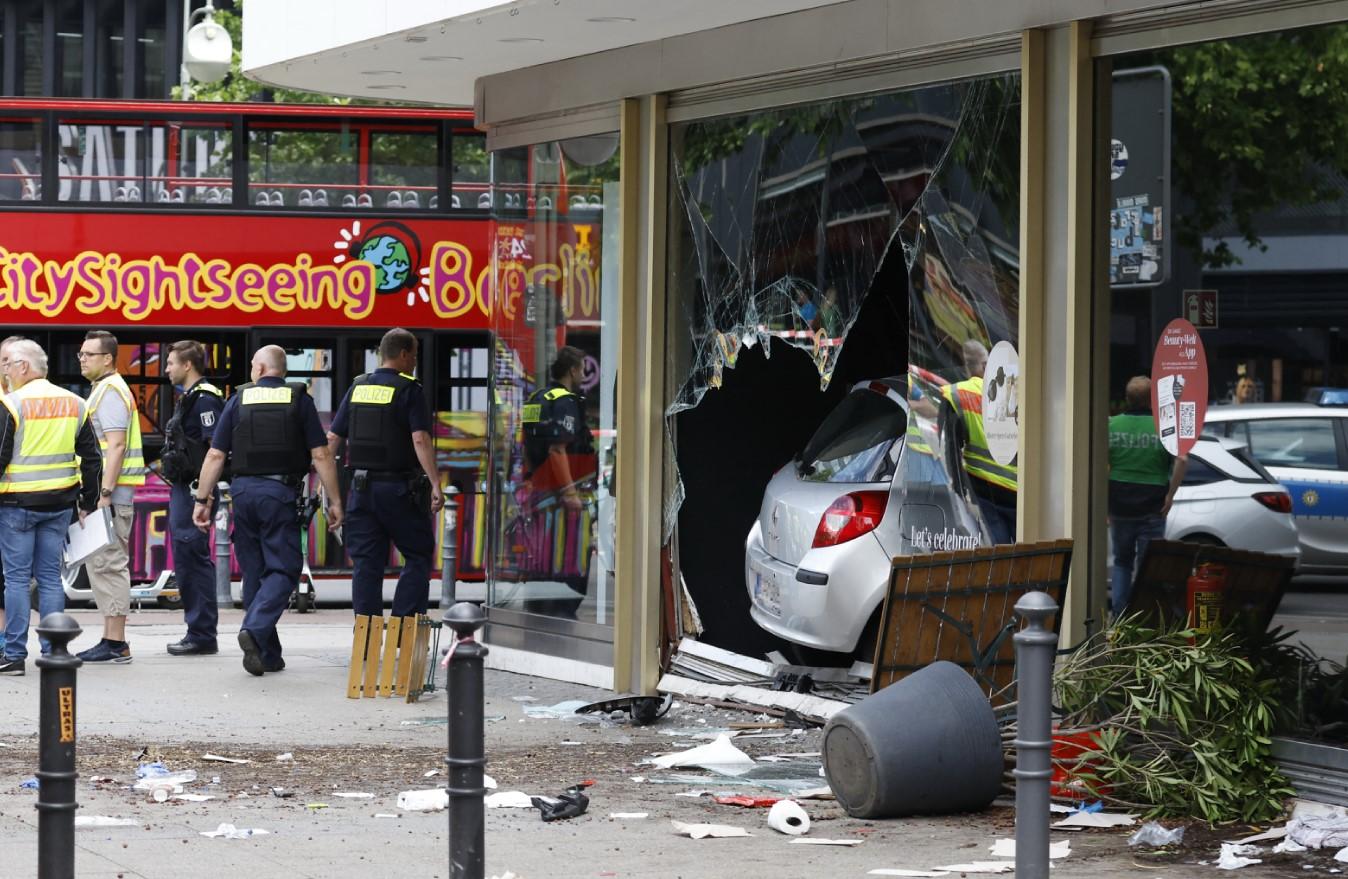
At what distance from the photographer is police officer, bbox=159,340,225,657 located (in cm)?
1284

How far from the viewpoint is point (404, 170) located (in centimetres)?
1788

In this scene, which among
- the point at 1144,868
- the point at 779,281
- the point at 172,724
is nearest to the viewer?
the point at 1144,868

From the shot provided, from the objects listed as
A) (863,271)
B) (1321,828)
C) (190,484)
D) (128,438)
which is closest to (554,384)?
(863,271)

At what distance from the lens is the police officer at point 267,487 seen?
12086mm

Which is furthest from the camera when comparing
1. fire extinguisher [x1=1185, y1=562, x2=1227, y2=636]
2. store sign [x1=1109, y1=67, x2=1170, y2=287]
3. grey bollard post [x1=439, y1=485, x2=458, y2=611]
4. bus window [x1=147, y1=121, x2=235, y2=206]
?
bus window [x1=147, y1=121, x2=235, y2=206]

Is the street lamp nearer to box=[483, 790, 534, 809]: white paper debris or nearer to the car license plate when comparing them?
the car license plate

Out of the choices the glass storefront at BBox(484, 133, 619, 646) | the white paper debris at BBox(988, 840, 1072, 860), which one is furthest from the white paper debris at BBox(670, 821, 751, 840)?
the glass storefront at BBox(484, 133, 619, 646)

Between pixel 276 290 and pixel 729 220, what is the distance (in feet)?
24.5

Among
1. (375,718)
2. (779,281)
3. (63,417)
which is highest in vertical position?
(779,281)

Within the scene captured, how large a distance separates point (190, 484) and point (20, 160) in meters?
5.63

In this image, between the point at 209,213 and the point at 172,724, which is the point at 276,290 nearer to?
the point at 209,213

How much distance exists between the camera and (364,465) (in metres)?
12.2

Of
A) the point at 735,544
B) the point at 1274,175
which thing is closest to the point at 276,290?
the point at 735,544

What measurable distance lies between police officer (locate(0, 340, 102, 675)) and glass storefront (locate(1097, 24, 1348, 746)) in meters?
6.48
